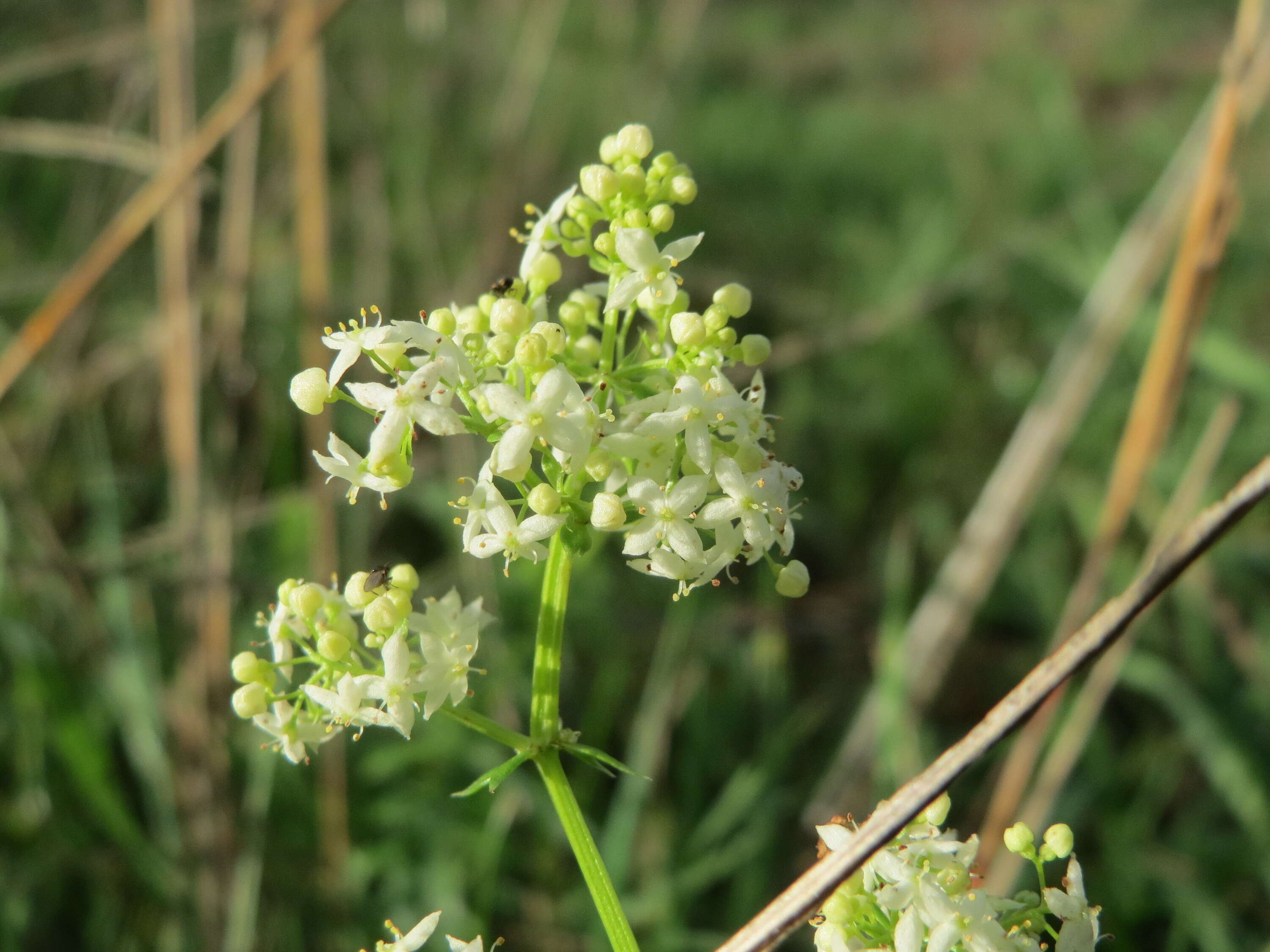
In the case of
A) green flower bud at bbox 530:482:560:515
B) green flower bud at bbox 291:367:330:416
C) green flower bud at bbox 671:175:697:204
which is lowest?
green flower bud at bbox 530:482:560:515

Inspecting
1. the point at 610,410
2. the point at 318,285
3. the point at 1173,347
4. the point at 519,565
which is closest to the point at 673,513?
the point at 610,410

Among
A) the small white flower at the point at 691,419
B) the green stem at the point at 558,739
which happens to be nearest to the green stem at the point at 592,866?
the green stem at the point at 558,739

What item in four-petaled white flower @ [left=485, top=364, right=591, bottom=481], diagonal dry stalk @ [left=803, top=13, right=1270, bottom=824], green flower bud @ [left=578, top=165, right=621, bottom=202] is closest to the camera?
four-petaled white flower @ [left=485, top=364, right=591, bottom=481]

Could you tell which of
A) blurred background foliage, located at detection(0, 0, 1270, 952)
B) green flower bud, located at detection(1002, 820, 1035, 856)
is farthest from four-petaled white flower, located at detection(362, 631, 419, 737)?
blurred background foliage, located at detection(0, 0, 1270, 952)

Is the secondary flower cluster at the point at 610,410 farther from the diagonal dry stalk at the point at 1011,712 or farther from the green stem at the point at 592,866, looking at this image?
the diagonal dry stalk at the point at 1011,712

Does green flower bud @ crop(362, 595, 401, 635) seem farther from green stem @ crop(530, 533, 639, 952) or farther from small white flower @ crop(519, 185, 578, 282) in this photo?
small white flower @ crop(519, 185, 578, 282)

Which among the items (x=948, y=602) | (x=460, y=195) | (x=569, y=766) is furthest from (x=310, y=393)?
(x=460, y=195)
